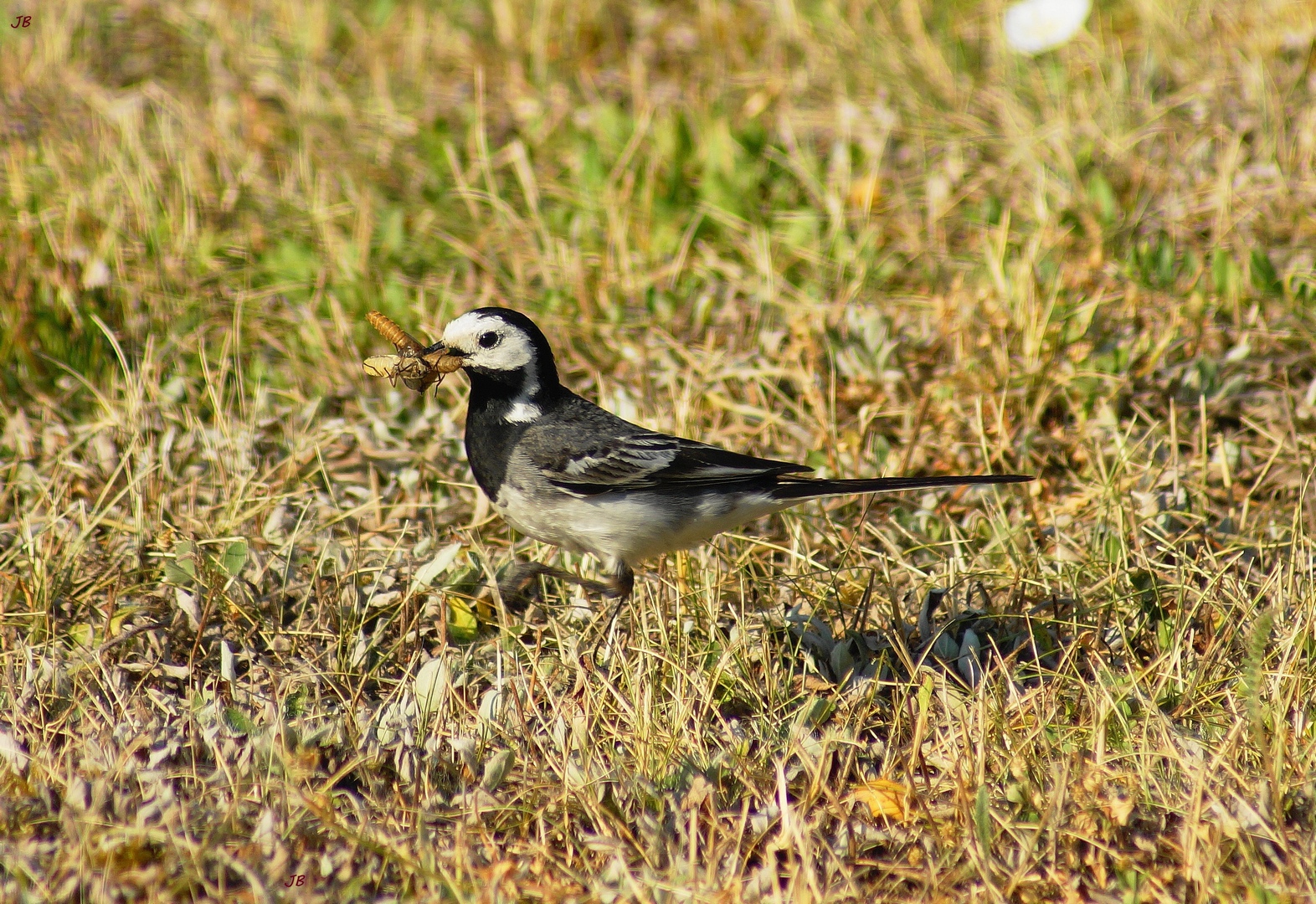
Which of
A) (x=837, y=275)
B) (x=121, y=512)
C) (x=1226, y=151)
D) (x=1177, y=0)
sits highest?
(x=1177, y=0)

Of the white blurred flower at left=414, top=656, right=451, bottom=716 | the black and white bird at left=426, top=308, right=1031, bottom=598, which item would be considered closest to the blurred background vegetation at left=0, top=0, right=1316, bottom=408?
the black and white bird at left=426, top=308, right=1031, bottom=598

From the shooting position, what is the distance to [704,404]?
20.2ft

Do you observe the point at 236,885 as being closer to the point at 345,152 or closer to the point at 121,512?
the point at 121,512

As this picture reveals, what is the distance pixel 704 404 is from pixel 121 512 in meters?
2.56

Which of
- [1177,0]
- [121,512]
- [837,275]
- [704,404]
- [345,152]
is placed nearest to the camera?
[121,512]

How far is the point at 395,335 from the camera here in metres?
5.20

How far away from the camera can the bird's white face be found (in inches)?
196

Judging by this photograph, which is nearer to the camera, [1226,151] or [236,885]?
[236,885]

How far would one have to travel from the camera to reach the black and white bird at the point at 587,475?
4777mm

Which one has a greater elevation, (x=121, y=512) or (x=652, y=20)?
(x=652, y=20)

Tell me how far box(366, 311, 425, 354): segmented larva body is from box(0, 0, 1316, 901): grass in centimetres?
69

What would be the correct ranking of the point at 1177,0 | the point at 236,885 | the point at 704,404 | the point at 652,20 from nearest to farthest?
the point at 236,885 < the point at 704,404 < the point at 1177,0 < the point at 652,20

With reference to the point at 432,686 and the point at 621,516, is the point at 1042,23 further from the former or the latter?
the point at 432,686

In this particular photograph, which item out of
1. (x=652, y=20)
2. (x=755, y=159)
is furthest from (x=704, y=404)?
(x=652, y=20)
